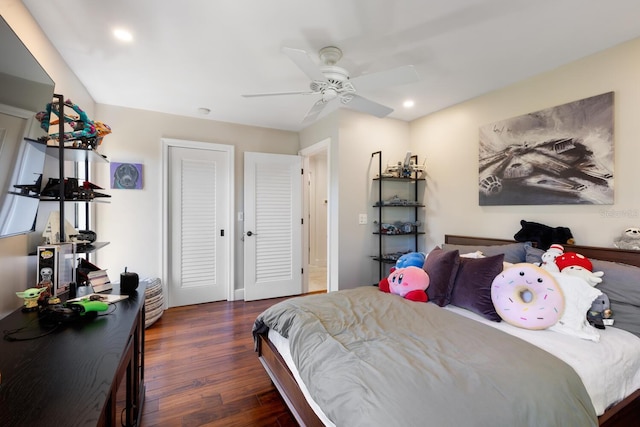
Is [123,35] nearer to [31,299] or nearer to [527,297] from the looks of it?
[31,299]

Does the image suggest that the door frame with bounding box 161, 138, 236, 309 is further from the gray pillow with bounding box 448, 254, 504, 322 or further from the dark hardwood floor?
the gray pillow with bounding box 448, 254, 504, 322

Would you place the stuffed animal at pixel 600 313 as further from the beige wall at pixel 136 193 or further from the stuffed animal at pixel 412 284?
the beige wall at pixel 136 193

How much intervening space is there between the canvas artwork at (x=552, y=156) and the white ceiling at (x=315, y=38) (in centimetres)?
42

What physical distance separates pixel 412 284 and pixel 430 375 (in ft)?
3.59

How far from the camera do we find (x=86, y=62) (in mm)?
2287

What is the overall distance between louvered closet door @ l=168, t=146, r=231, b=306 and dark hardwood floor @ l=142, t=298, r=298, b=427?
517 mm

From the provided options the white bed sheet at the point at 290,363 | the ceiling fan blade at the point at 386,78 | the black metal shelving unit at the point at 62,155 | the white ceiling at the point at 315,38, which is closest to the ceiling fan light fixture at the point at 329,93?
the ceiling fan blade at the point at 386,78

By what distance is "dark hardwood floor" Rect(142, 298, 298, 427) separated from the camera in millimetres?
1745

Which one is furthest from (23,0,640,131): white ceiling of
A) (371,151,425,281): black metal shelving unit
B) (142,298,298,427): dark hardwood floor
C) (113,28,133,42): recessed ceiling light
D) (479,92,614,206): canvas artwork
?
(142,298,298,427): dark hardwood floor

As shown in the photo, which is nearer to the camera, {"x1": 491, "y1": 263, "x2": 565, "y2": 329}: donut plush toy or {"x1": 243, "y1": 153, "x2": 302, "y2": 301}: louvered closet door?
{"x1": 491, "y1": 263, "x2": 565, "y2": 329}: donut plush toy

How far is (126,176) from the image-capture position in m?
3.31

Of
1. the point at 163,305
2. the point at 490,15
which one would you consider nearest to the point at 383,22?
the point at 490,15

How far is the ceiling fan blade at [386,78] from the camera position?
1.77m

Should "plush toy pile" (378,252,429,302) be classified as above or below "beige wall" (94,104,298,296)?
below
